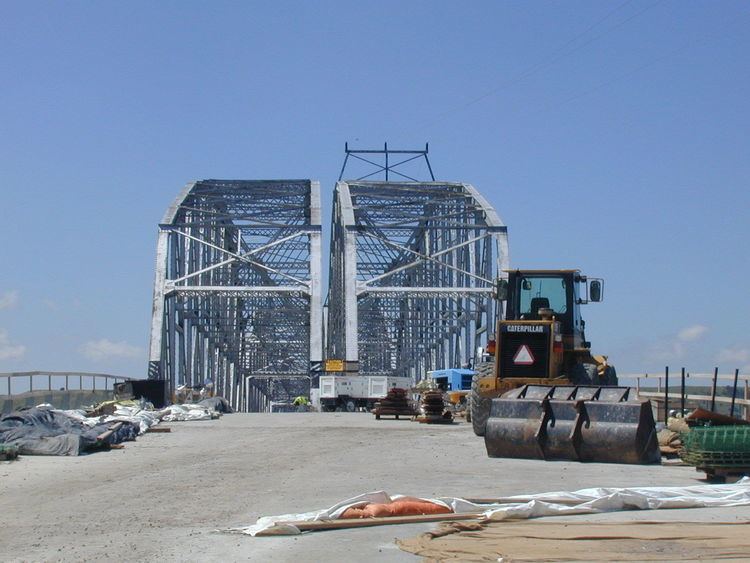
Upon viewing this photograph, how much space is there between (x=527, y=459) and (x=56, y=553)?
Result: 8697 mm

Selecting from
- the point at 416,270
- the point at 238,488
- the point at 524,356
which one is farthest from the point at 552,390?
the point at 416,270

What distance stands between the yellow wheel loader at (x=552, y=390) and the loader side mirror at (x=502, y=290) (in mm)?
18

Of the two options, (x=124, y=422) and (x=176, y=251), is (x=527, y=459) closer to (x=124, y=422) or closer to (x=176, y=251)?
(x=124, y=422)

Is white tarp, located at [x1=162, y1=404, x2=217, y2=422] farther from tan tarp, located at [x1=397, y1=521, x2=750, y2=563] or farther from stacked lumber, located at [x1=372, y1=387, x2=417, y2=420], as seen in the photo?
tan tarp, located at [x1=397, y1=521, x2=750, y2=563]

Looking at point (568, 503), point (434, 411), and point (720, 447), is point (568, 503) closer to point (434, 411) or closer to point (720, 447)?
point (720, 447)

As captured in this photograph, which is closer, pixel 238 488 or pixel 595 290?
pixel 238 488

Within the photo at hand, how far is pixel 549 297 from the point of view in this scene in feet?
66.7

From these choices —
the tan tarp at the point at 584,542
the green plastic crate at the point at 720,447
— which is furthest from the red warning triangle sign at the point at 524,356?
the tan tarp at the point at 584,542

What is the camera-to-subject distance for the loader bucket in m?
14.9

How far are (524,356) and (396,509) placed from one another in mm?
10109

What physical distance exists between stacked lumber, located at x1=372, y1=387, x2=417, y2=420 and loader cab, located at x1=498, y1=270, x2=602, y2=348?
1272 cm

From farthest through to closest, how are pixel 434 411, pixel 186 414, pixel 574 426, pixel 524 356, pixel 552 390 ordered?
pixel 186 414 → pixel 434 411 → pixel 524 356 → pixel 552 390 → pixel 574 426

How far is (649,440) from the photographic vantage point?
1495 centimetres

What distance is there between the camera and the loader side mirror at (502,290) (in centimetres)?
2020
